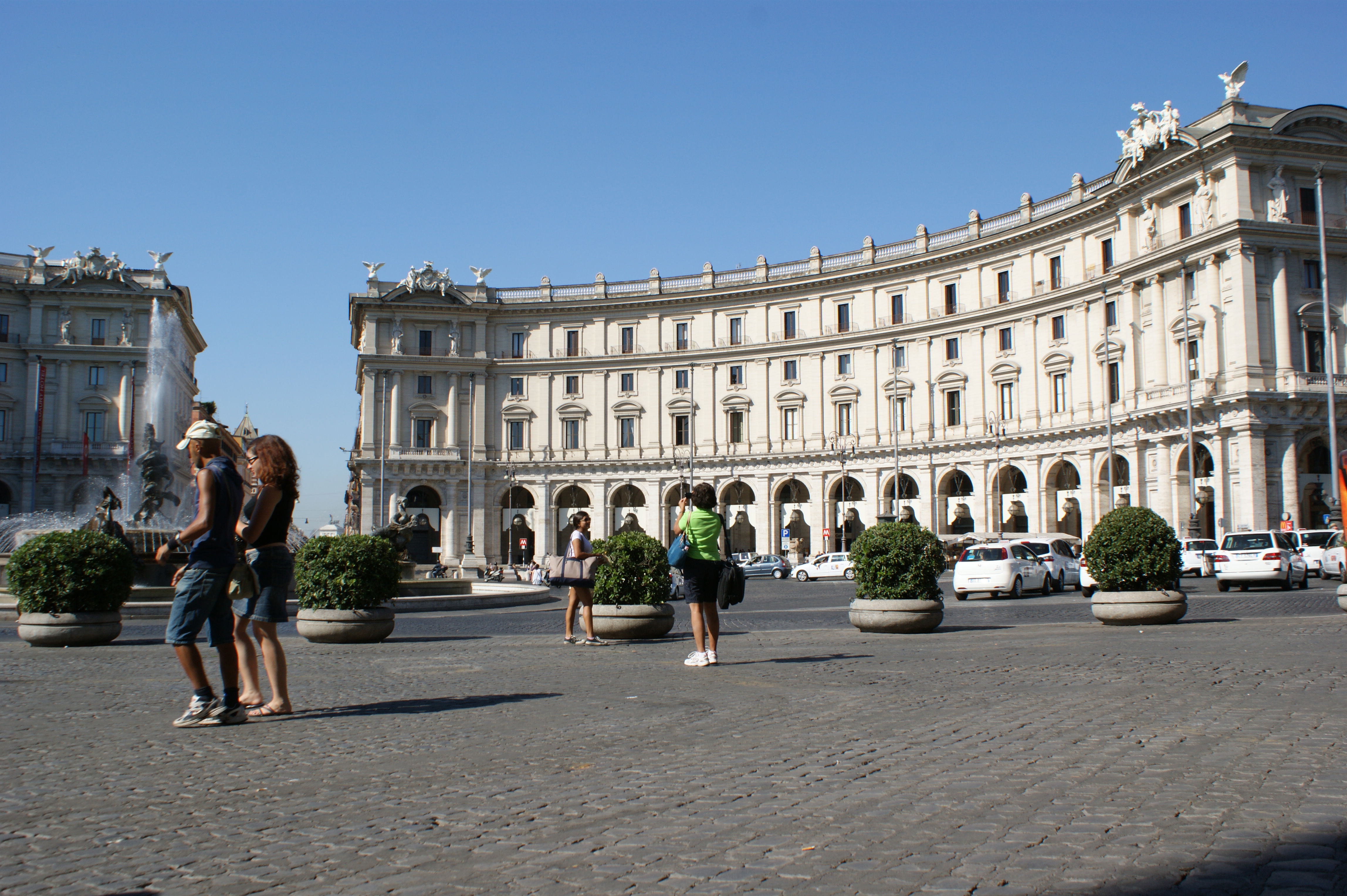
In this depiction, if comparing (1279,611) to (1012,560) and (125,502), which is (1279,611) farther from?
(125,502)

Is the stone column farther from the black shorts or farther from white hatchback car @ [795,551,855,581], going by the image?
the black shorts

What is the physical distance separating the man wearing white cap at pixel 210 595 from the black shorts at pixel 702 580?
450cm

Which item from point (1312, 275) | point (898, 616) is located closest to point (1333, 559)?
point (1312, 275)

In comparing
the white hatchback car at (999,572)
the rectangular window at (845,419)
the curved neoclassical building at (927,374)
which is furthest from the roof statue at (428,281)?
the white hatchback car at (999,572)

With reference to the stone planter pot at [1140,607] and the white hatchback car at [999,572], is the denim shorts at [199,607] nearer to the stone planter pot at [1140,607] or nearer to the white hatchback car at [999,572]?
the stone planter pot at [1140,607]

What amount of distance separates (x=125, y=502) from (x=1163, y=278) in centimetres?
6152

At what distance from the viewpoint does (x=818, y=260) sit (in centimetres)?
6912

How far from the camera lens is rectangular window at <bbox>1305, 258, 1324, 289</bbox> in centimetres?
4672

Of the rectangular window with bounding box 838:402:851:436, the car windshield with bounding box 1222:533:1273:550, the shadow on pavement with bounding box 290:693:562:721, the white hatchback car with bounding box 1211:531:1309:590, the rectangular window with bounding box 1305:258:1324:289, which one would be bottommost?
the shadow on pavement with bounding box 290:693:562:721

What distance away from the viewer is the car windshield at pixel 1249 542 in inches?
1071

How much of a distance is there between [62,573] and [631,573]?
24.1 feet

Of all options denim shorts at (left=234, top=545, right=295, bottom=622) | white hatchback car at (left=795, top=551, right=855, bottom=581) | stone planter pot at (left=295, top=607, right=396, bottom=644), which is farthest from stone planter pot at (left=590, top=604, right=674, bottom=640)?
white hatchback car at (left=795, top=551, right=855, bottom=581)

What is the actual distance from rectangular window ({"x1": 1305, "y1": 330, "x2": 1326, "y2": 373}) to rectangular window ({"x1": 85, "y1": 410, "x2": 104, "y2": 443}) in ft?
238

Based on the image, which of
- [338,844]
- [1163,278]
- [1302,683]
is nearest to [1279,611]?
[1302,683]
